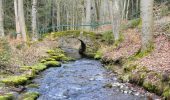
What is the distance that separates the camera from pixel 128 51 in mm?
16125

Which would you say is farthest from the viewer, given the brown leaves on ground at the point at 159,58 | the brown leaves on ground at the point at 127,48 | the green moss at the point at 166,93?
the brown leaves on ground at the point at 127,48

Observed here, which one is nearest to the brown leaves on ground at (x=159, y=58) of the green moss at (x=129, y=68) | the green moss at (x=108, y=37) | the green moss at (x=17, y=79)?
the green moss at (x=129, y=68)

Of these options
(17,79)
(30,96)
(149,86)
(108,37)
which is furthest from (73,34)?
(30,96)

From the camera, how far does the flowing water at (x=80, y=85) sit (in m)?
10.6

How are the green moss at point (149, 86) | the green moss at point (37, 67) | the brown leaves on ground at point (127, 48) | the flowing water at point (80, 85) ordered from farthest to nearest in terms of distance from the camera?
the brown leaves on ground at point (127, 48) → the green moss at point (37, 67) → the flowing water at point (80, 85) → the green moss at point (149, 86)

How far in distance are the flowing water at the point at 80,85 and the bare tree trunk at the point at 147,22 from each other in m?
2.07

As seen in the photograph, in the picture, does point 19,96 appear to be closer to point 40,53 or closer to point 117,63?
point 117,63

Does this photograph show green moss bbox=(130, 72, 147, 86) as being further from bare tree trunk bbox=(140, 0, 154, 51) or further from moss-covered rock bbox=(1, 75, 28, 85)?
moss-covered rock bbox=(1, 75, 28, 85)

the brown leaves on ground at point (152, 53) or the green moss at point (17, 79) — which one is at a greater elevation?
the brown leaves on ground at point (152, 53)

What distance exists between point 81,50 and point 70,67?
9.62m

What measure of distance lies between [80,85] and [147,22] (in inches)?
161

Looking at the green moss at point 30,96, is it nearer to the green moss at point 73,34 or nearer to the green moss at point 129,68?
the green moss at point 129,68

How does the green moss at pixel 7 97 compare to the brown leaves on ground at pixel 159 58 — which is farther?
the brown leaves on ground at pixel 159 58

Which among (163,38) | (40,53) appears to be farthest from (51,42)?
(163,38)
